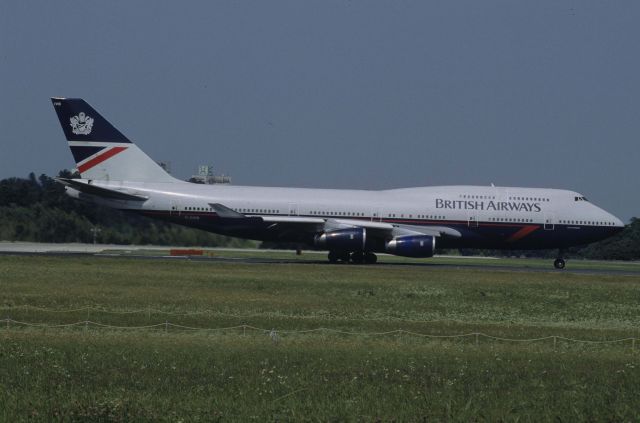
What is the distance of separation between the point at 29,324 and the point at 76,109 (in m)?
36.1

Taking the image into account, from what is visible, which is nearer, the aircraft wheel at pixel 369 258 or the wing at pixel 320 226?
the wing at pixel 320 226

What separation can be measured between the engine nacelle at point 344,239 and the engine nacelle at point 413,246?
174cm

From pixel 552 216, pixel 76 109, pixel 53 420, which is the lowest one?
pixel 53 420

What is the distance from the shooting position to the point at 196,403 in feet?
45.6

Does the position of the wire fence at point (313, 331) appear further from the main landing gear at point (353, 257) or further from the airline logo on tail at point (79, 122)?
the airline logo on tail at point (79, 122)

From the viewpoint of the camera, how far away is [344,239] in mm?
54969

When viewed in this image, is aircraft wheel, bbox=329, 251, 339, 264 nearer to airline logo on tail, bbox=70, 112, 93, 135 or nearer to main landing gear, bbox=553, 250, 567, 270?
main landing gear, bbox=553, 250, 567, 270

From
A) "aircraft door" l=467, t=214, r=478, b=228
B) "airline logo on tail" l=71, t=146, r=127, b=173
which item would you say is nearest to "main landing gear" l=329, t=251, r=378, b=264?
"aircraft door" l=467, t=214, r=478, b=228

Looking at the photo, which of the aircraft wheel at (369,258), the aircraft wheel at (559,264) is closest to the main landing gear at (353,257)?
the aircraft wheel at (369,258)

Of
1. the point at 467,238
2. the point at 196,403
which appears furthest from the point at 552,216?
the point at 196,403

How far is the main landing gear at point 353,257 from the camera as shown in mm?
59094

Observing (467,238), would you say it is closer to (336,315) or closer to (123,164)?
(123,164)

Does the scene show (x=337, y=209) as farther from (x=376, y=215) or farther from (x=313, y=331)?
(x=313, y=331)

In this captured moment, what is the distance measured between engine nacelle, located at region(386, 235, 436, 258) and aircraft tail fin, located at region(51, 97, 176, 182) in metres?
14.8
